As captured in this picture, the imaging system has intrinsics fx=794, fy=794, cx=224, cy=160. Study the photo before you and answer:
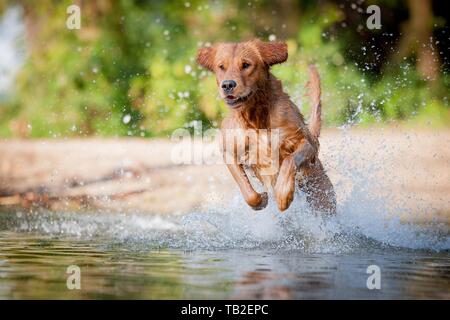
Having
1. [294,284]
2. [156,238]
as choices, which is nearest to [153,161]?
[156,238]

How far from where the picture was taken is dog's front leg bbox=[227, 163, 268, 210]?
5.61 meters

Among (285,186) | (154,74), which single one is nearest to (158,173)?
(154,74)

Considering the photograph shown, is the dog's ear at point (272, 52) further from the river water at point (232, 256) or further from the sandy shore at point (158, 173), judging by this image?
the sandy shore at point (158, 173)

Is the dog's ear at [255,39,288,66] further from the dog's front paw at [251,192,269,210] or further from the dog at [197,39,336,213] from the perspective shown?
the dog's front paw at [251,192,269,210]

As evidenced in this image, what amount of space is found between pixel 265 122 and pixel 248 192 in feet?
1.75

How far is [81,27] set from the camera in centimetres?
1193

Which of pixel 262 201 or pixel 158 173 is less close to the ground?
pixel 158 173

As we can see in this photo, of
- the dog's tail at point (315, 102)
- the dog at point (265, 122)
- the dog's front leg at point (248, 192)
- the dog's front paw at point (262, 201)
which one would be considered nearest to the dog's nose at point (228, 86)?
the dog at point (265, 122)

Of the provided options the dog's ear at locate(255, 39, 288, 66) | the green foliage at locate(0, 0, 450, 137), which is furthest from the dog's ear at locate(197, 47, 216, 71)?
the green foliage at locate(0, 0, 450, 137)

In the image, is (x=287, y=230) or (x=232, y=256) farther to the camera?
(x=287, y=230)

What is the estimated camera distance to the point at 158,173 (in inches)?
384

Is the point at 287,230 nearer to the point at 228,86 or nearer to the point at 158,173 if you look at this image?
the point at 228,86
